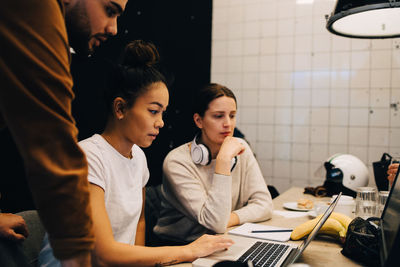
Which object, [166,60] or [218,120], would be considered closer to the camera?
[218,120]

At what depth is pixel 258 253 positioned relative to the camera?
1015 mm

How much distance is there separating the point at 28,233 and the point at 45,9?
693 mm

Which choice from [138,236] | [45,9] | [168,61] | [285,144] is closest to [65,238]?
[45,9]

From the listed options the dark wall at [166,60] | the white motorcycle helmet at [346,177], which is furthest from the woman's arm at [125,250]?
the white motorcycle helmet at [346,177]

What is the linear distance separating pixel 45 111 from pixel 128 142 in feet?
2.09

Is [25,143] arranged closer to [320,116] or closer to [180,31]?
[180,31]

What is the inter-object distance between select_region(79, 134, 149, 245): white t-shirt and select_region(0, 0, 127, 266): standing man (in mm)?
410

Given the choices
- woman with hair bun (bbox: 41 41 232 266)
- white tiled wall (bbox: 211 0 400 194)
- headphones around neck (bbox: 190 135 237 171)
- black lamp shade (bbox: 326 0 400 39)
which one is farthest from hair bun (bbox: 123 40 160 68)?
white tiled wall (bbox: 211 0 400 194)

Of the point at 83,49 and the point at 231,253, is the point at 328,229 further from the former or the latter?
the point at 83,49

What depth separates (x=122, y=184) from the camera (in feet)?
3.76

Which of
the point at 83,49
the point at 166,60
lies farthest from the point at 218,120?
the point at 166,60

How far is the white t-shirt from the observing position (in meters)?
1.06

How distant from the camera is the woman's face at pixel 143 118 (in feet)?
3.84

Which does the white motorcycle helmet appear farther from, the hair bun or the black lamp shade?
the hair bun
